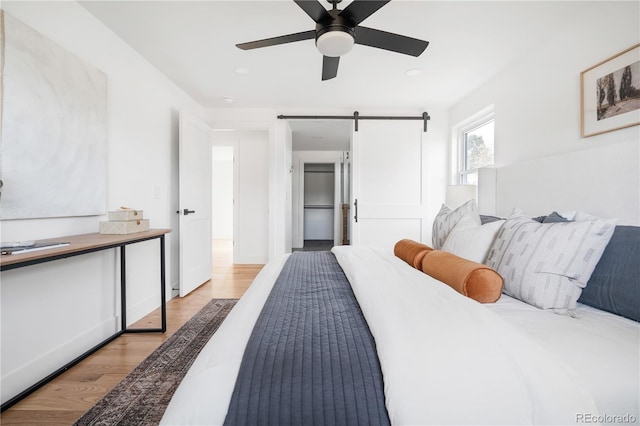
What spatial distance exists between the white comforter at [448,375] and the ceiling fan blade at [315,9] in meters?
1.47

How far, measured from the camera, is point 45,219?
1680mm

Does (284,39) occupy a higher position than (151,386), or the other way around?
(284,39)

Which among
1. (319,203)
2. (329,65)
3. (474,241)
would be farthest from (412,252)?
(319,203)

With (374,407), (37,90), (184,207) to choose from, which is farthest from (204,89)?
(374,407)

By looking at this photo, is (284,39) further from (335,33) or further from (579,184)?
(579,184)

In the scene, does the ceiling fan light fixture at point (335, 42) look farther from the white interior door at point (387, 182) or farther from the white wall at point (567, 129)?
the white interior door at point (387, 182)

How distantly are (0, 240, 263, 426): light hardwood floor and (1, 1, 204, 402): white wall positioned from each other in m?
0.12

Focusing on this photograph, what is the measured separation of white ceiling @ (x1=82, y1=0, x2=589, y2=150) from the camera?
6.31ft

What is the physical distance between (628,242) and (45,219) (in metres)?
2.89

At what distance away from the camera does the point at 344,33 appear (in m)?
1.58

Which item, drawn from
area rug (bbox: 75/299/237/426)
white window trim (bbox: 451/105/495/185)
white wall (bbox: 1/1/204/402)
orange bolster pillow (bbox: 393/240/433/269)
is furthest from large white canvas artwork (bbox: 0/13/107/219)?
white window trim (bbox: 451/105/495/185)

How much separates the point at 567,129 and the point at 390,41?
4.71 feet

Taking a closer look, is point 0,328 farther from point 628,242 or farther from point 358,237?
point 358,237

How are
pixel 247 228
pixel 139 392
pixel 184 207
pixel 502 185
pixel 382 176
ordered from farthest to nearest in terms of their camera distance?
1. pixel 247 228
2. pixel 382 176
3. pixel 184 207
4. pixel 502 185
5. pixel 139 392
